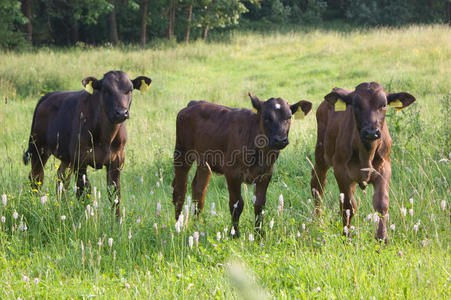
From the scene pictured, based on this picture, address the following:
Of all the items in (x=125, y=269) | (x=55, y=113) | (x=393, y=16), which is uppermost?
(x=393, y=16)

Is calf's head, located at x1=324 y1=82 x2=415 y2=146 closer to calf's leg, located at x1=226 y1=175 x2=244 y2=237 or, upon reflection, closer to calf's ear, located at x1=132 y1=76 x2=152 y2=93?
calf's leg, located at x1=226 y1=175 x2=244 y2=237

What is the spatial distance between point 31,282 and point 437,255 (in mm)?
3253

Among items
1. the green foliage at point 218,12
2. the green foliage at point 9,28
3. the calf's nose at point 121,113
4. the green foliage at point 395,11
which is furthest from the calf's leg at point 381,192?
the green foliage at point 395,11

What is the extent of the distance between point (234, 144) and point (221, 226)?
3.30 ft

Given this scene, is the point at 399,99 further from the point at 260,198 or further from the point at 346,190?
the point at 260,198

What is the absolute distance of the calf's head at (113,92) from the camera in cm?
587

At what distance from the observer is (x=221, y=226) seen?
528 cm

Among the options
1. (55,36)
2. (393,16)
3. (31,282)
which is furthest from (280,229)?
(393,16)

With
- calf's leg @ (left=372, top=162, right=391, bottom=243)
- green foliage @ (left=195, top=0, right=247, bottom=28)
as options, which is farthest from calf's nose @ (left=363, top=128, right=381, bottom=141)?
green foliage @ (left=195, top=0, right=247, bottom=28)

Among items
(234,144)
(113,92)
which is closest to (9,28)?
(113,92)

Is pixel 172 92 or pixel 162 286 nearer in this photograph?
pixel 162 286

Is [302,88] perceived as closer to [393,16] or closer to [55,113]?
[55,113]

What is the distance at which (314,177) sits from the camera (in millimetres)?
6414

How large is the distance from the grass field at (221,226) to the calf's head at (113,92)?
0.84m
